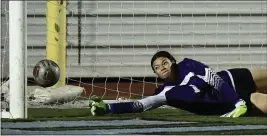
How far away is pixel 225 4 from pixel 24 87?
5371mm

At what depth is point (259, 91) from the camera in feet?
26.0

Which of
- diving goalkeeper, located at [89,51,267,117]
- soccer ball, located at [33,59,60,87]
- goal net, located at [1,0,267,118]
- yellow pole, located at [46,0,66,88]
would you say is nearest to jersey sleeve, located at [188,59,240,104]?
diving goalkeeper, located at [89,51,267,117]

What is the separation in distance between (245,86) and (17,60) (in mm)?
2008

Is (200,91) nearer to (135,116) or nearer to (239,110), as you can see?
(239,110)

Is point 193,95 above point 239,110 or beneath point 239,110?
above

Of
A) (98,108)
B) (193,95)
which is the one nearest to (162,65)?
(193,95)

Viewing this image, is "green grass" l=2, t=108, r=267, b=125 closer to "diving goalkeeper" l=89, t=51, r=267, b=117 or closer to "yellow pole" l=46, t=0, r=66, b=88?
"diving goalkeeper" l=89, t=51, r=267, b=117

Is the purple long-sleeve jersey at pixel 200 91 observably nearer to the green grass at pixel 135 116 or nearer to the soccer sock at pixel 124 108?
the green grass at pixel 135 116

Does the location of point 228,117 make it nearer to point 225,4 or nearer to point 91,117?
point 91,117

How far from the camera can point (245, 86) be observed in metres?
7.55

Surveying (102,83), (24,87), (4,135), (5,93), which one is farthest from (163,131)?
(102,83)

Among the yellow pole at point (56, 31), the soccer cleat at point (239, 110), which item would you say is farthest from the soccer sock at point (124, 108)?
the yellow pole at point (56, 31)

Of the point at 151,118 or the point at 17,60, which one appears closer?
the point at 17,60

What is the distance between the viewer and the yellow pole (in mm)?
9656
